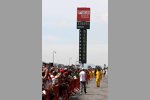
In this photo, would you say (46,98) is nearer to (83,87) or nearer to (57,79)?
(57,79)

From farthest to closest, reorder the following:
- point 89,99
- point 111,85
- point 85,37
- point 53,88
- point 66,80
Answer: point 85,37, point 89,99, point 66,80, point 53,88, point 111,85

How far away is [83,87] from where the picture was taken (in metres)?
28.8

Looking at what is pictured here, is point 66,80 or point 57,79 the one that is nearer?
point 57,79

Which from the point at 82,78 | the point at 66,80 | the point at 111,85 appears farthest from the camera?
the point at 82,78

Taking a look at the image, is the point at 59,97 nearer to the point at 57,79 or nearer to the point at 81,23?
the point at 57,79

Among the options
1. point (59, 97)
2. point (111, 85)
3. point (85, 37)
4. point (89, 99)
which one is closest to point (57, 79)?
point (59, 97)

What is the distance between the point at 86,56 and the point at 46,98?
34.4m

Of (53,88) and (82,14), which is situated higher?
(82,14)

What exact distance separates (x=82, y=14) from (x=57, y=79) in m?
31.7

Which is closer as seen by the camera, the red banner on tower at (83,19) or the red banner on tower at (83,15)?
the red banner on tower at (83,19)

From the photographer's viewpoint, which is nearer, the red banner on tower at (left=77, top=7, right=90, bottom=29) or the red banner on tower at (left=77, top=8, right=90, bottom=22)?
the red banner on tower at (left=77, top=7, right=90, bottom=29)

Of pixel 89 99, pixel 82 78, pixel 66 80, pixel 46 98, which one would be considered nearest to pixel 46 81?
pixel 46 98

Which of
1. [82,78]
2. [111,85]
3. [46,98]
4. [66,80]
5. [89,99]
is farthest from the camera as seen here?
[82,78]

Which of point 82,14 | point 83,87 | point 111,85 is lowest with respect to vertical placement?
point 83,87
